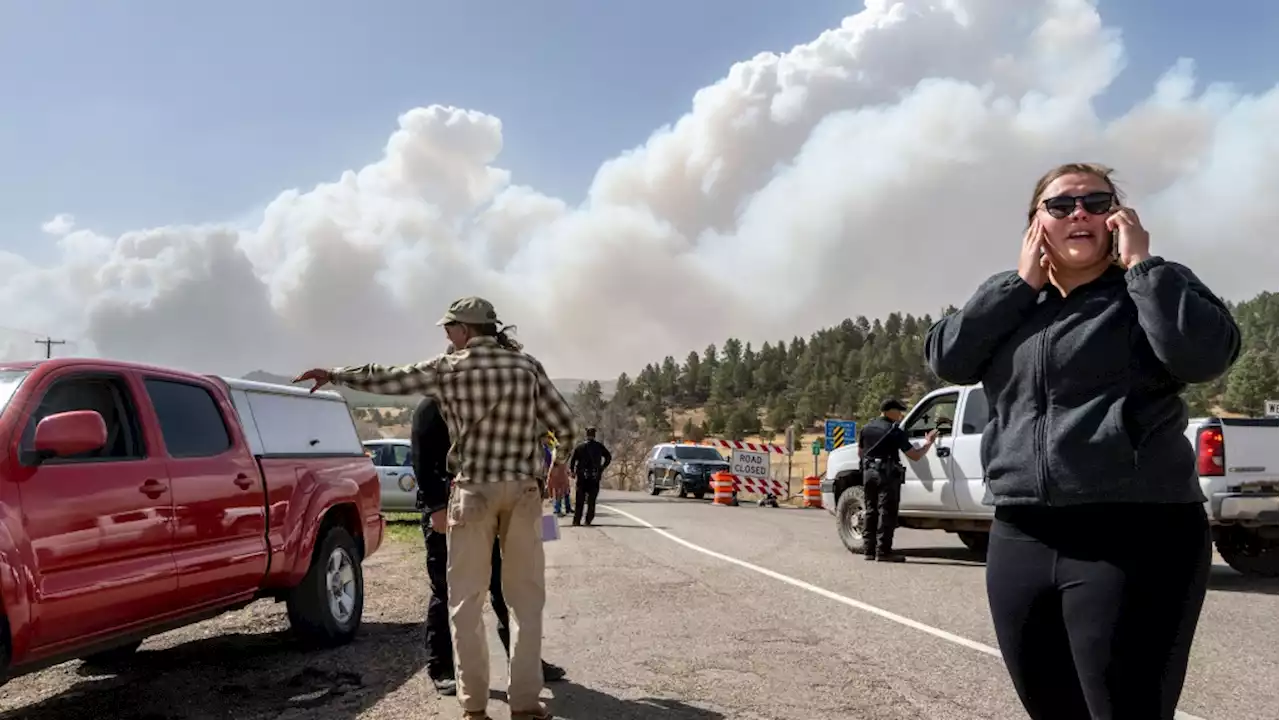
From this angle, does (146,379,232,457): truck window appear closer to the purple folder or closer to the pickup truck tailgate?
the purple folder

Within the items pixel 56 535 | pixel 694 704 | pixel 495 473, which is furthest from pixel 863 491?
pixel 56 535

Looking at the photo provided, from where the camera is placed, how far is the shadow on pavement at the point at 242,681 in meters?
5.41

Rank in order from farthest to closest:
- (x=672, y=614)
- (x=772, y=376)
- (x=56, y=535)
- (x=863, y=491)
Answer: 1. (x=772, y=376)
2. (x=863, y=491)
3. (x=672, y=614)
4. (x=56, y=535)

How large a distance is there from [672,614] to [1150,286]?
628 cm

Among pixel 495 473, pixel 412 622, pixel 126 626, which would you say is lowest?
pixel 412 622

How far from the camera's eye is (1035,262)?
258 cm

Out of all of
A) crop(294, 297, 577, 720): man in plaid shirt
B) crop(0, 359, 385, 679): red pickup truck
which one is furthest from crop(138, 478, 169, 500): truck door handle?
crop(294, 297, 577, 720): man in plaid shirt

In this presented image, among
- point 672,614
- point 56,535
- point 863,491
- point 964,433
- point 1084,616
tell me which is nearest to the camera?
point 1084,616

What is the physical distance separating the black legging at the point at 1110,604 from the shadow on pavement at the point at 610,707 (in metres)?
2.86

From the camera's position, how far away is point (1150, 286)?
2.30 metres

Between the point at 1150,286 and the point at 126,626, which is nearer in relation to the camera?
the point at 1150,286

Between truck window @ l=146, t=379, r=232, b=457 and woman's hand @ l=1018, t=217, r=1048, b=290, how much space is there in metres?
4.71

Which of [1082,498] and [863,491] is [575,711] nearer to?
[1082,498]

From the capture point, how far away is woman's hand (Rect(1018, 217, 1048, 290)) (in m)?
2.57
